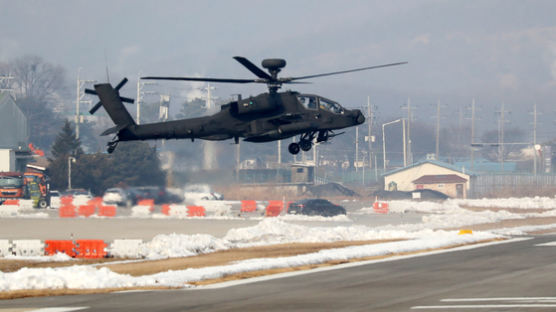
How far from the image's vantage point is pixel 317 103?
121ft

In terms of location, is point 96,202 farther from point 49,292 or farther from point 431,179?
point 431,179

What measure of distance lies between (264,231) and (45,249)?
14992mm

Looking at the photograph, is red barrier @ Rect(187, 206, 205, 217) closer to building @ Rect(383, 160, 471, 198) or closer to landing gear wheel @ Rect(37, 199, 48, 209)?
landing gear wheel @ Rect(37, 199, 48, 209)

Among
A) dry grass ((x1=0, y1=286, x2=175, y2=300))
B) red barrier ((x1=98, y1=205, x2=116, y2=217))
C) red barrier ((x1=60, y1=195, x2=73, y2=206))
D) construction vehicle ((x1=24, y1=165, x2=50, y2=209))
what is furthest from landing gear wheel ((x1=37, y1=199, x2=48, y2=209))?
dry grass ((x1=0, y1=286, x2=175, y2=300))

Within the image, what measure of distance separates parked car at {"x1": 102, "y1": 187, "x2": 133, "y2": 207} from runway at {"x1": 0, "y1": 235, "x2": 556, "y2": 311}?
3229 cm

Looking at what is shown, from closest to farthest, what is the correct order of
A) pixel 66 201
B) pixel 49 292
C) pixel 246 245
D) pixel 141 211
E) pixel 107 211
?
pixel 49 292
pixel 246 245
pixel 141 211
pixel 107 211
pixel 66 201

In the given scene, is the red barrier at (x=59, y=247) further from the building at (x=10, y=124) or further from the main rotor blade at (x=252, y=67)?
the building at (x=10, y=124)

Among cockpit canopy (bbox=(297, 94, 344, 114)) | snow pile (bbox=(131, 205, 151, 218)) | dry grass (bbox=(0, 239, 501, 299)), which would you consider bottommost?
dry grass (bbox=(0, 239, 501, 299))

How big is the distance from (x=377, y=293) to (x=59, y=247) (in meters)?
23.3

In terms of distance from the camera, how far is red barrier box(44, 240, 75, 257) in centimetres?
4222

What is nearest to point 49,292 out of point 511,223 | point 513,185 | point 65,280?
point 65,280

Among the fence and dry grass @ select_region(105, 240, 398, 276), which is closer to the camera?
dry grass @ select_region(105, 240, 398, 276)

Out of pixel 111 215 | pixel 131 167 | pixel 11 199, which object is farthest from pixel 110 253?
pixel 11 199

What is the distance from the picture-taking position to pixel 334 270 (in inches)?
1284
